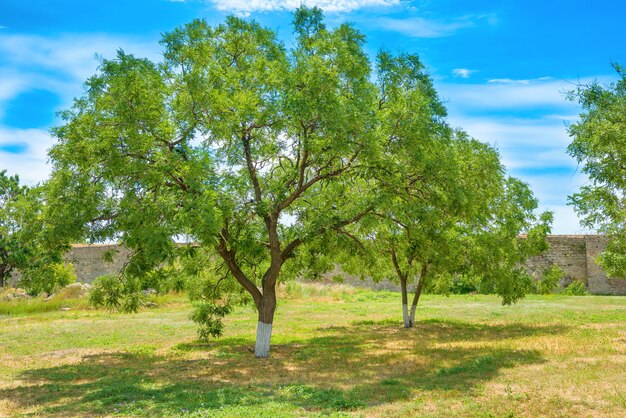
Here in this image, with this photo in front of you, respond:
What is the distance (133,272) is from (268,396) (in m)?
5.29

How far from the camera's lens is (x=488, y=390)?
904cm

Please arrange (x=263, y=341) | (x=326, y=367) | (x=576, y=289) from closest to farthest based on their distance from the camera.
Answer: (x=326, y=367)
(x=263, y=341)
(x=576, y=289)

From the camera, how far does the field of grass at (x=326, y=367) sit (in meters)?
8.31

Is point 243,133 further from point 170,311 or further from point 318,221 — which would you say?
point 170,311

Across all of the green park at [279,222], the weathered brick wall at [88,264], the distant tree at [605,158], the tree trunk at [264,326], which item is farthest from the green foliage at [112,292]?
the weathered brick wall at [88,264]

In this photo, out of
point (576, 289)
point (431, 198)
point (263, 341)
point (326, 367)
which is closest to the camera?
point (326, 367)

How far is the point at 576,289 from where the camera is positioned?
107 ft

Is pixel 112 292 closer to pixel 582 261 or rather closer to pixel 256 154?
pixel 256 154

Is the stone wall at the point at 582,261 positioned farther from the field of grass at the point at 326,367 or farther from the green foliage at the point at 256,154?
the green foliage at the point at 256,154

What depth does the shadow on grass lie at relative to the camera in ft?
28.2

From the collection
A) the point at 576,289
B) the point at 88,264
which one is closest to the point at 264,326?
the point at 576,289

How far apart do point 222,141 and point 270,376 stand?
5.08m

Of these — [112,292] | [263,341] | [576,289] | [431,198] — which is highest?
[431,198]

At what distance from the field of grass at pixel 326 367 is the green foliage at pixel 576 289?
31.8ft
